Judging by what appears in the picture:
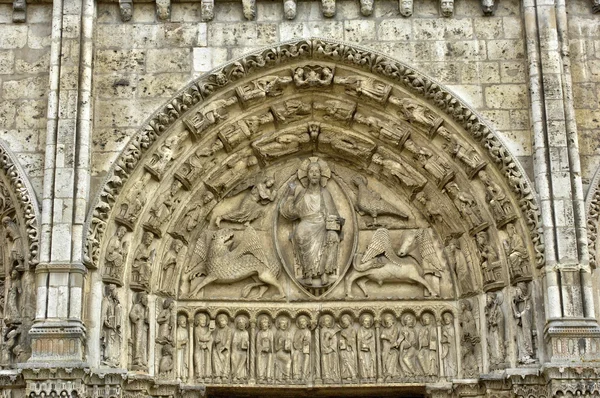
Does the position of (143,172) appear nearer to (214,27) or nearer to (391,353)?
(214,27)

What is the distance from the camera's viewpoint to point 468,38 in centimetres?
1329

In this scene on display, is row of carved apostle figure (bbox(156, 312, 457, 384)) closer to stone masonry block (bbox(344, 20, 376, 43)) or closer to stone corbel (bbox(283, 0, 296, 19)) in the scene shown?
stone masonry block (bbox(344, 20, 376, 43))

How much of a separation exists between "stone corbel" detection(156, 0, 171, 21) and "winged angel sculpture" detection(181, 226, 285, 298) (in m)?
2.71

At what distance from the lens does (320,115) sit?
1377 cm

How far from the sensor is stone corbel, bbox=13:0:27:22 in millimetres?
13263

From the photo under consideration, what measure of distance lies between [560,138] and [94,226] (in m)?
5.39

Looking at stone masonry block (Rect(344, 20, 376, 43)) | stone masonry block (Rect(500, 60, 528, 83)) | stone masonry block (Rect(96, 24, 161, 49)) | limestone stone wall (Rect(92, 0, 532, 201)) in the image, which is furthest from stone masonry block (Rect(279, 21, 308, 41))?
stone masonry block (Rect(500, 60, 528, 83))

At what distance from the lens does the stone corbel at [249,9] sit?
13266 millimetres

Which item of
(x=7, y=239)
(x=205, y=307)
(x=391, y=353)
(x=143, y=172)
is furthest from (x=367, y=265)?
(x=7, y=239)

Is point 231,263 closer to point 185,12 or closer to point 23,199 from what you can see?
point 23,199

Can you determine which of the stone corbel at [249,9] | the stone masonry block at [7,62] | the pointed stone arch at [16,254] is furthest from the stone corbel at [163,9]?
the pointed stone arch at [16,254]

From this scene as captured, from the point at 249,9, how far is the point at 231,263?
310 centimetres

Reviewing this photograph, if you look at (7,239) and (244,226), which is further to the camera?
(244,226)

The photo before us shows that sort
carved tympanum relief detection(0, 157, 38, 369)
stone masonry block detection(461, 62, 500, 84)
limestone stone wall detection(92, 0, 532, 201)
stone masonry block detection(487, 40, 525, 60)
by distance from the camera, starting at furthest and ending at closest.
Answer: stone masonry block detection(487, 40, 525, 60)
stone masonry block detection(461, 62, 500, 84)
limestone stone wall detection(92, 0, 532, 201)
carved tympanum relief detection(0, 157, 38, 369)
